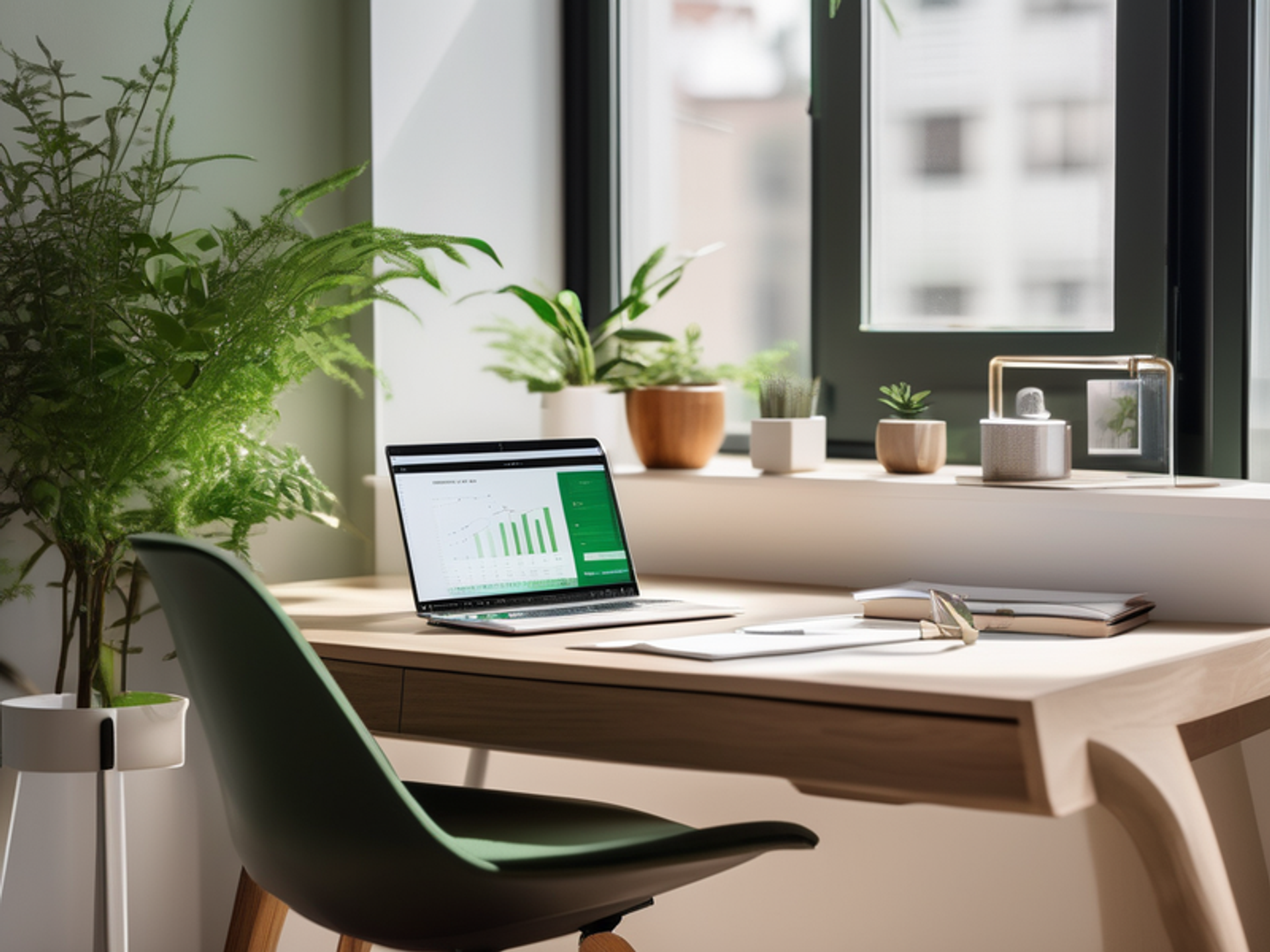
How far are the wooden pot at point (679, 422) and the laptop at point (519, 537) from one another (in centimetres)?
27

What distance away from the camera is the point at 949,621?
1.53 m

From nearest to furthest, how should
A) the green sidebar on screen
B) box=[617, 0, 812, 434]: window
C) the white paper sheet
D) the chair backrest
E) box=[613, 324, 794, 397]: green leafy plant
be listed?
the chair backrest → the white paper sheet → the green sidebar on screen → box=[613, 324, 794, 397]: green leafy plant → box=[617, 0, 812, 434]: window

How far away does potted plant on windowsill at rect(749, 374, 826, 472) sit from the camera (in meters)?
2.09

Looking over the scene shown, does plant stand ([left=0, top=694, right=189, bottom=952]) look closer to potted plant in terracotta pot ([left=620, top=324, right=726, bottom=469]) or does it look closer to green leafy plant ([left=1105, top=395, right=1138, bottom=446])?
potted plant in terracotta pot ([left=620, top=324, right=726, bottom=469])

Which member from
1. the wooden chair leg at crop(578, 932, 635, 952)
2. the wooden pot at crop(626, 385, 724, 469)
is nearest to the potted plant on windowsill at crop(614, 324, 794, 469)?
the wooden pot at crop(626, 385, 724, 469)

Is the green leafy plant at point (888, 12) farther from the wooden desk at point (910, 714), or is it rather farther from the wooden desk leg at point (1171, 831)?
the wooden desk leg at point (1171, 831)

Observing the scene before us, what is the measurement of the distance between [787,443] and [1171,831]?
909 millimetres

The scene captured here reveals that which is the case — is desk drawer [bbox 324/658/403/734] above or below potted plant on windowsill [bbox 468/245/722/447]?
below

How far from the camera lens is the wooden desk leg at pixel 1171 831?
1.28m

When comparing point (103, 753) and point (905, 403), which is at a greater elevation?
point (905, 403)

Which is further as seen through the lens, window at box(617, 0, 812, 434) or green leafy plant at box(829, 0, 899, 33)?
window at box(617, 0, 812, 434)

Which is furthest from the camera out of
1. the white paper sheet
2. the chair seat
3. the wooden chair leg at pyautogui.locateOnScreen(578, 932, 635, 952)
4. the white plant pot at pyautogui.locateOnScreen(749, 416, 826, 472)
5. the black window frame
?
the white plant pot at pyautogui.locateOnScreen(749, 416, 826, 472)

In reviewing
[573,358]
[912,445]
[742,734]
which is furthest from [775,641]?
[573,358]

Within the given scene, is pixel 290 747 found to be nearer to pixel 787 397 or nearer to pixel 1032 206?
pixel 787 397
